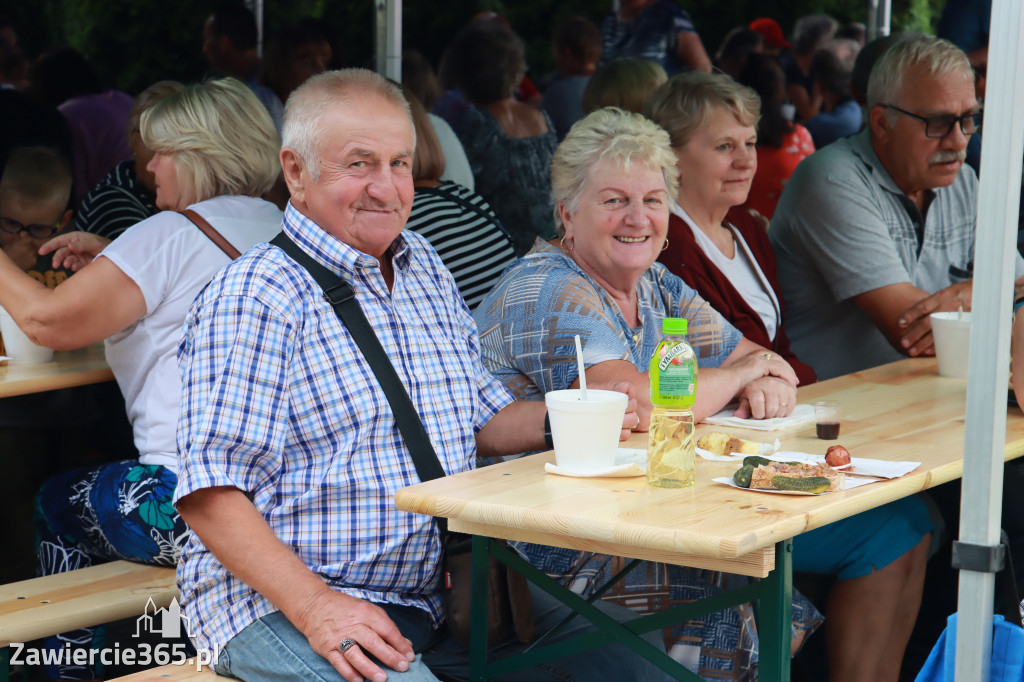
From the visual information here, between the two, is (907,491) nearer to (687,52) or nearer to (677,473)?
(677,473)

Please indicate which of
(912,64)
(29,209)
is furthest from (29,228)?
(912,64)

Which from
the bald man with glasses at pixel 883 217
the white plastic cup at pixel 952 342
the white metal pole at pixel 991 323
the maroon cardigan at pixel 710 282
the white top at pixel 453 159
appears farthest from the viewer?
the white top at pixel 453 159

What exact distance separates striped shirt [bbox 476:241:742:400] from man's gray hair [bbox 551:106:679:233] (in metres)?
0.16

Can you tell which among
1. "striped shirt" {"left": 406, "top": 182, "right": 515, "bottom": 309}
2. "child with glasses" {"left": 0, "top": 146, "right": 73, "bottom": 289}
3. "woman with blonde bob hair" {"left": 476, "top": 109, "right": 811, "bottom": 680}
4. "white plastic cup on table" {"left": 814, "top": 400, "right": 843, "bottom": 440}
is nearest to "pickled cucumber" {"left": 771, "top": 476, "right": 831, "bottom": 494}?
"white plastic cup on table" {"left": 814, "top": 400, "right": 843, "bottom": 440}

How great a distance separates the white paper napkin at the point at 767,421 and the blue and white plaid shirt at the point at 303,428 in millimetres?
629

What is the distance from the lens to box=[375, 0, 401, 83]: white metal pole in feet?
13.7

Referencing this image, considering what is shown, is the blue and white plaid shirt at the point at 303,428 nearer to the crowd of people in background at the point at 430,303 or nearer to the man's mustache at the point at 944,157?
the crowd of people in background at the point at 430,303

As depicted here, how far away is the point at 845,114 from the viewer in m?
7.08

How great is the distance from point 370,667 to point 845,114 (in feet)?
19.6

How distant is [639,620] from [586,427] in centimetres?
34

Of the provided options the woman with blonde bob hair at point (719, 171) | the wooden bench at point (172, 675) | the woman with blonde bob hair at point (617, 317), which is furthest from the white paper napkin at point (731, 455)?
the woman with blonde bob hair at point (719, 171)

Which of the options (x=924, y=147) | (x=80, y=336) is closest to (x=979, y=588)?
(x=80, y=336)

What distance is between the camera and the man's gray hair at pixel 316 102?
216 centimetres

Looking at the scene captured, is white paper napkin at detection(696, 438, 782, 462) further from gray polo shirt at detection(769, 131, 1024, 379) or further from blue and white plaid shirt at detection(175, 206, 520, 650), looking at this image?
gray polo shirt at detection(769, 131, 1024, 379)
